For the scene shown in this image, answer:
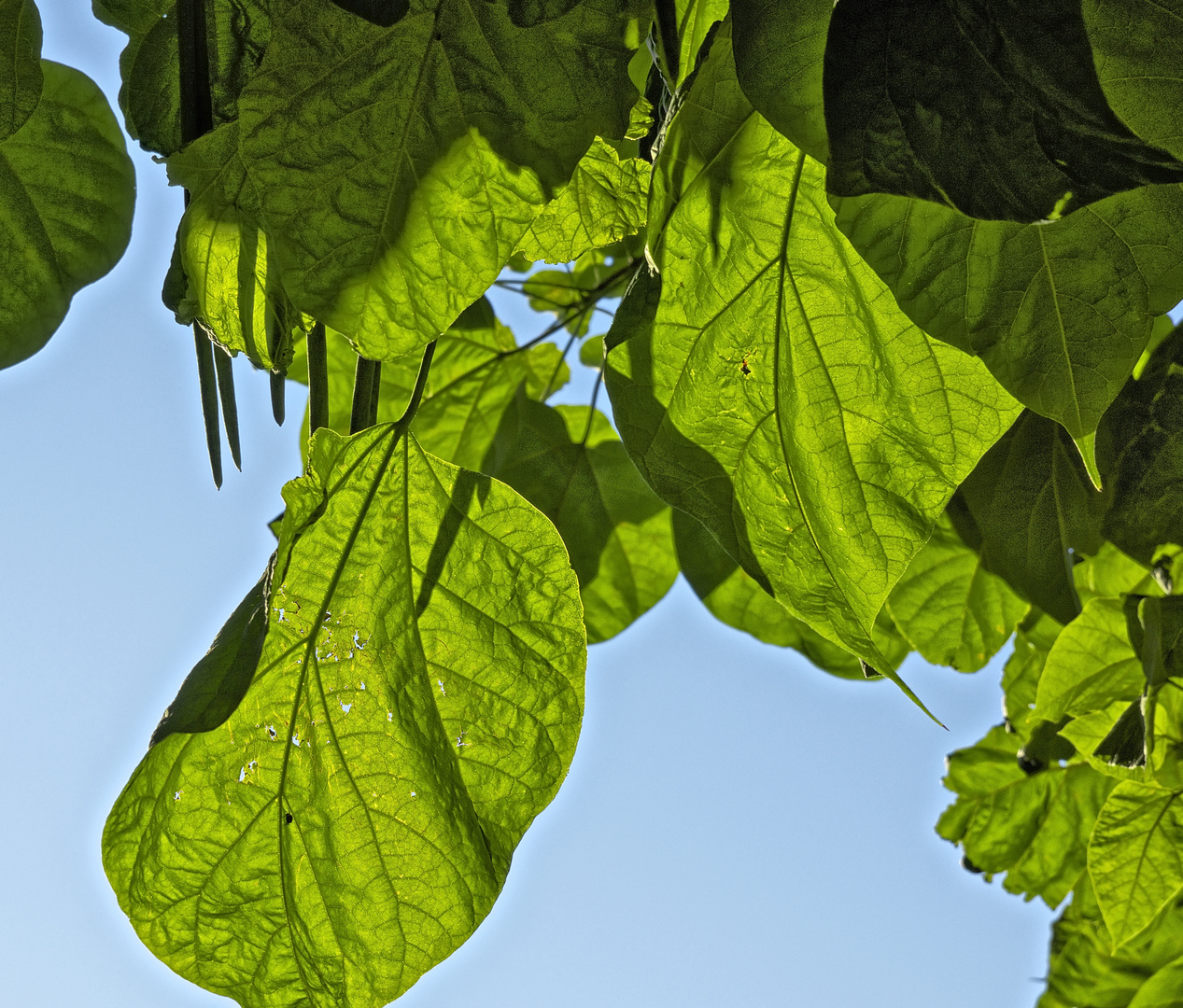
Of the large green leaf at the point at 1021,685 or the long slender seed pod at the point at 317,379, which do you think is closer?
the long slender seed pod at the point at 317,379

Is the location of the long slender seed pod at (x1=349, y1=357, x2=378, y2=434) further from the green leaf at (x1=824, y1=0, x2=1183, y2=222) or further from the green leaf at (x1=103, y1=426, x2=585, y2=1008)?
the green leaf at (x1=824, y1=0, x2=1183, y2=222)

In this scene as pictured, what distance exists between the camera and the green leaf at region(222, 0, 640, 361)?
0.25 meters

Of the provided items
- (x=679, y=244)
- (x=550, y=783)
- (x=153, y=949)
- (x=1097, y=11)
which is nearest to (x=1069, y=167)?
(x=1097, y=11)

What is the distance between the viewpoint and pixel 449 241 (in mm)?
257

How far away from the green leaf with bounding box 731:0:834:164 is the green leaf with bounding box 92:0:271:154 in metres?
0.15

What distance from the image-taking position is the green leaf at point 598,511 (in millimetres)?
611

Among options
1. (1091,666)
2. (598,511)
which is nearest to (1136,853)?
(1091,666)

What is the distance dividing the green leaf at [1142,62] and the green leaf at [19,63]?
0.99ft

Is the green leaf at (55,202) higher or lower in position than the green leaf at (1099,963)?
higher

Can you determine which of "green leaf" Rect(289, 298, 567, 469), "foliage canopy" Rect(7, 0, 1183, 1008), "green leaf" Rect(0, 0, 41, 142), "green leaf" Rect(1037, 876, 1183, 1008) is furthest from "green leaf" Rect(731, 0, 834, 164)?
"green leaf" Rect(1037, 876, 1183, 1008)

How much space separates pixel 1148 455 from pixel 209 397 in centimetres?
36

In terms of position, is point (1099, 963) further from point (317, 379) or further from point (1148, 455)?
point (317, 379)

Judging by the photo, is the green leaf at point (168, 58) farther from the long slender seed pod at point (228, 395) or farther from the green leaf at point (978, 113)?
the green leaf at point (978, 113)

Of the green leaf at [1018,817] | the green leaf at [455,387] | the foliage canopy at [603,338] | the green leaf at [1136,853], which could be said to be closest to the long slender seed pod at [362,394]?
the foliage canopy at [603,338]
